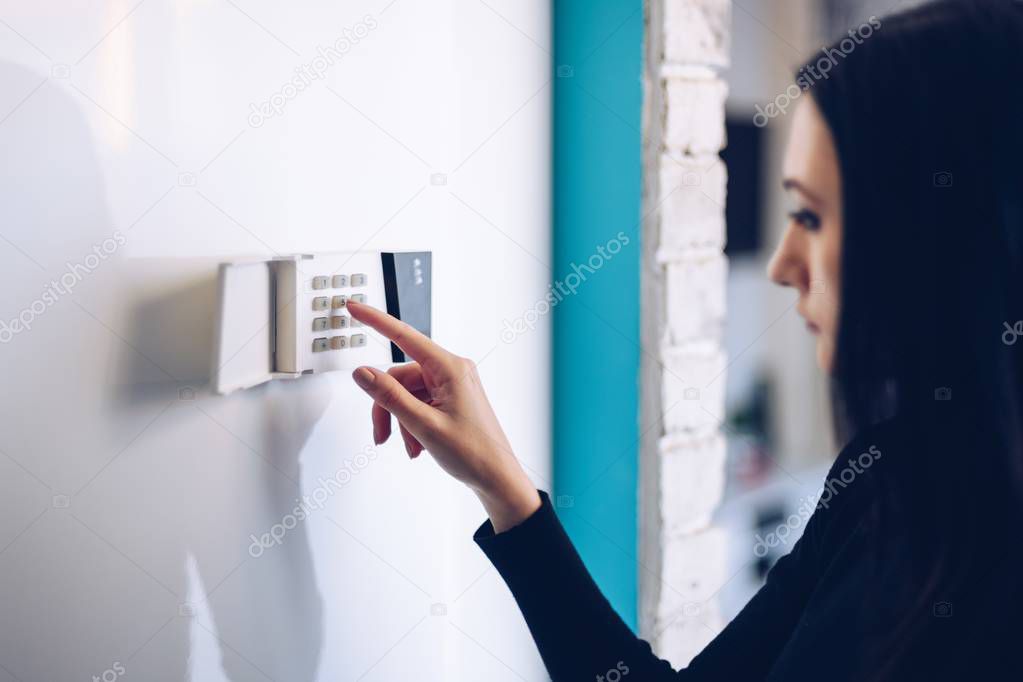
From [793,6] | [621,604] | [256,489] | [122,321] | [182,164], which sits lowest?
[621,604]

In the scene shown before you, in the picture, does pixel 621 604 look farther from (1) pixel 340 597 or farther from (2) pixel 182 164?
(2) pixel 182 164

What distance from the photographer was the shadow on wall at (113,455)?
0.48 meters

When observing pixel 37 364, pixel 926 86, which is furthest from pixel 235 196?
pixel 926 86

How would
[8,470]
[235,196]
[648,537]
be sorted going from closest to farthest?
[8,470] → [235,196] → [648,537]

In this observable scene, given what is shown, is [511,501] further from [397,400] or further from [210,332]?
[210,332]

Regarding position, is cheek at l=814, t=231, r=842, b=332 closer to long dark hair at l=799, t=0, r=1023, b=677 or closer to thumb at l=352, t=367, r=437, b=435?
long dark hair at l=799, t=0, r=1023, b=677

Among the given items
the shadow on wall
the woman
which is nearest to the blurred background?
the shadow on wall

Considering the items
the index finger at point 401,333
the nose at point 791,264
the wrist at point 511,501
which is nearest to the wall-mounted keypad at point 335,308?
the index finger at point 401,333

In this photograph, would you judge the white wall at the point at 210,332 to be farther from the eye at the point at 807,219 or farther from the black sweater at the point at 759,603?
the eye at the point at 807,219

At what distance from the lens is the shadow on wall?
1.59ft

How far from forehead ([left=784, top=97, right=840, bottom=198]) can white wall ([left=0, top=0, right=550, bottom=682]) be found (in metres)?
0.31

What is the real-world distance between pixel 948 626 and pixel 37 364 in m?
0.54

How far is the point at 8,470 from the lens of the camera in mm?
482

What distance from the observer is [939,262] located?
1.65 ft
